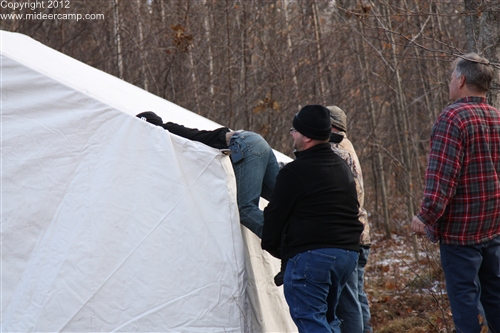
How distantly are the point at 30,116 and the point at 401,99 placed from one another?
6.91m

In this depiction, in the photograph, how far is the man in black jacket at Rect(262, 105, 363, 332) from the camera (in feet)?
10.8

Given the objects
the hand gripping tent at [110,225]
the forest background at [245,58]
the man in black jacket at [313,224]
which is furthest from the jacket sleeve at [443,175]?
the forest background at [245,58]

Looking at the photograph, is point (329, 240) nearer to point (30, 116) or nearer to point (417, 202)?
point (30, 116)

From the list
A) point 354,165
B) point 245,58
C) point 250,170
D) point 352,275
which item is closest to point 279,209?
point 250,170

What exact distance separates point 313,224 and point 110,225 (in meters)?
1.40

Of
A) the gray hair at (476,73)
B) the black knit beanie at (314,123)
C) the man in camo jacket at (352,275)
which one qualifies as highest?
the gray hair at (476,73)

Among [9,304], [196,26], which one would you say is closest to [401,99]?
[196,26]

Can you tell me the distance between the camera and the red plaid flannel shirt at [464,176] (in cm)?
340

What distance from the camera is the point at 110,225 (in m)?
3.80

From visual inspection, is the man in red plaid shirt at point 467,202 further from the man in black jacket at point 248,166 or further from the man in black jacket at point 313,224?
the man in black jacket at point 248,166

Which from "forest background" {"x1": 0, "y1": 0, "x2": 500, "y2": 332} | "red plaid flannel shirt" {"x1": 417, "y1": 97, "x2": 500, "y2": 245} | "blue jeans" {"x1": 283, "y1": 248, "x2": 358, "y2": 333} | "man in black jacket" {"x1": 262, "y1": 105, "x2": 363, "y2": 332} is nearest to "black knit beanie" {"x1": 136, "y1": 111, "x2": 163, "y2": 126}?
"man in black jacket" {"x1": 262, "y1": 105, "x2": 363, "y2": 332}

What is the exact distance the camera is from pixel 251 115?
1055 cm

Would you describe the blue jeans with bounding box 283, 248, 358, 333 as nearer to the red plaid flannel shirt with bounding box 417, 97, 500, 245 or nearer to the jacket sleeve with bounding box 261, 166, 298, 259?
the jacket sleeve with bounding box 261, 166, 298, 259

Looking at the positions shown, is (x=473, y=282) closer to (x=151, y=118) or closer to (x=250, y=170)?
(x=250, y=170)
